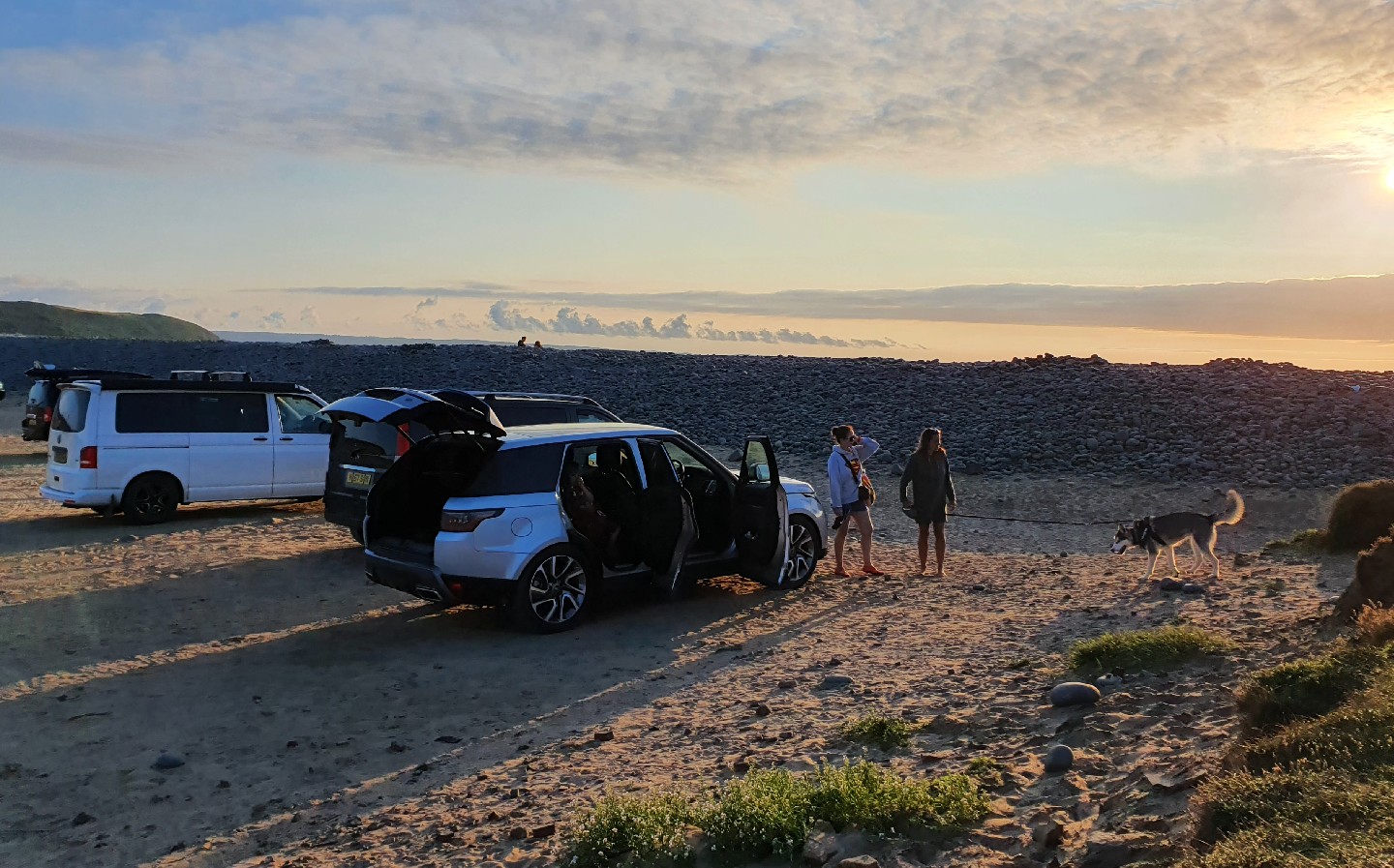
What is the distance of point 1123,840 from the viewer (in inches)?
170

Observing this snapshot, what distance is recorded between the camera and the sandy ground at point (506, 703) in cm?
529

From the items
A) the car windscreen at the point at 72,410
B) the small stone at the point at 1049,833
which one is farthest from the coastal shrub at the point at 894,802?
the car windscreen at the point at 72,410

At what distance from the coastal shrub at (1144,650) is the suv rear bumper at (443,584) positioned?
4.66 m

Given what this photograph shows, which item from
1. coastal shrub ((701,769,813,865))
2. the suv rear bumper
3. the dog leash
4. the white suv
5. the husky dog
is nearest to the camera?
coastal shrub ((701,769,813,865))

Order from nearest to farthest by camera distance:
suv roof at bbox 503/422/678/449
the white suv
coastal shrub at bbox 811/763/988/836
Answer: coastal shrub at bbox 811/763/988/836 < the white suv < suv roof at bbox 503/422/678/449

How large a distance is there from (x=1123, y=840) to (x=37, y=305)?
177184 mm

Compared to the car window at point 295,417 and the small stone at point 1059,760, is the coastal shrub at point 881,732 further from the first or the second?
the car window at point 295,417

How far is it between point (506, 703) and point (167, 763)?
2.19m

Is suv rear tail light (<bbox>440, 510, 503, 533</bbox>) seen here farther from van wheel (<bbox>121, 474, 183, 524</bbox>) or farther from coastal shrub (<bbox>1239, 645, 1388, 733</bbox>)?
van wheel (<bbox>121, 474, 183, 524</bbox>)

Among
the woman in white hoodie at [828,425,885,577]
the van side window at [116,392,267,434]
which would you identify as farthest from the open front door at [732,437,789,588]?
the van side window at [116,392,267,434]

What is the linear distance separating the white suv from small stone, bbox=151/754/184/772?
9.45ft

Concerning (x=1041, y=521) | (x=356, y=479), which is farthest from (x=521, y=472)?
(x=1041, y=521)

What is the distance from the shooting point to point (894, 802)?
4.81 metres

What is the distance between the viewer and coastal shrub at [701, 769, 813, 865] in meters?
4.62
